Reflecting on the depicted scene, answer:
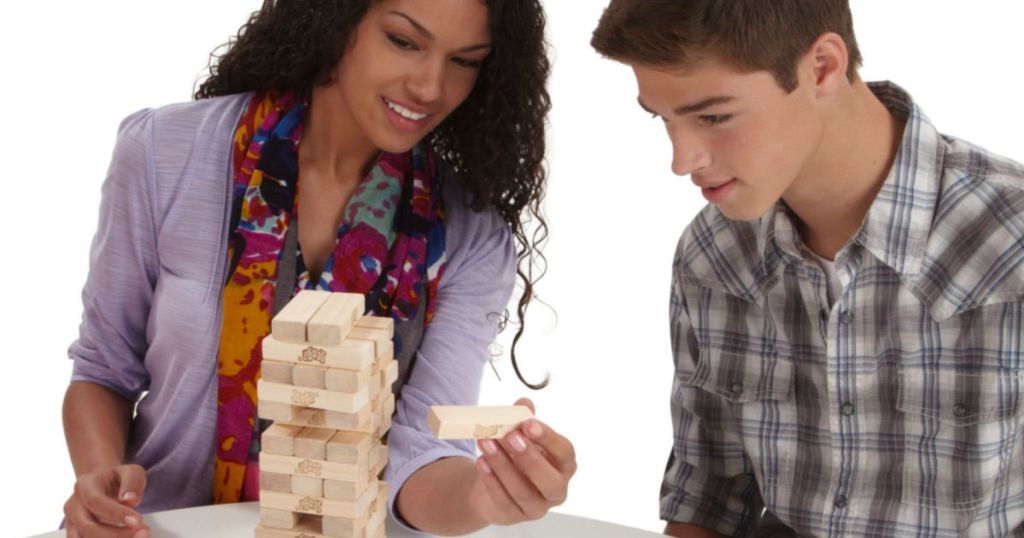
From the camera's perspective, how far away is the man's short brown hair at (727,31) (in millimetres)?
1947

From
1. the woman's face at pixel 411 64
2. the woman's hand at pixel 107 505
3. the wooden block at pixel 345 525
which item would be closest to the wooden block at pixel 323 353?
the wooden block at pixel 345 525

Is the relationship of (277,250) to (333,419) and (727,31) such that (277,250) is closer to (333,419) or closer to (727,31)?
(333,419)

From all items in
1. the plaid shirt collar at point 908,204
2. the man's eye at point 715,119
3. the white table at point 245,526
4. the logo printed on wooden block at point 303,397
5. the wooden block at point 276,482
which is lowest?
the white table at point 245,526

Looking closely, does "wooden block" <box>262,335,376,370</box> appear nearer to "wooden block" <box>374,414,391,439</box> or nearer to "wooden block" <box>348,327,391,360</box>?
"wooden block" <box>348,327,391,360</box>

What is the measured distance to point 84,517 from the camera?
1974 millimetres

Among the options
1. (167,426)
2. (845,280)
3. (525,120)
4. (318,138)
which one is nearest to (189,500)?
(167,426)

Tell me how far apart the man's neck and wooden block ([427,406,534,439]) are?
2.32 ft

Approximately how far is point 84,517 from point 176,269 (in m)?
0.53

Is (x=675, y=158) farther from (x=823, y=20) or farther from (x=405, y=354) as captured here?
(x=405, y=354)

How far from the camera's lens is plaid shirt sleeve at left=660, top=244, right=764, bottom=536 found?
Result: 242 centimetres

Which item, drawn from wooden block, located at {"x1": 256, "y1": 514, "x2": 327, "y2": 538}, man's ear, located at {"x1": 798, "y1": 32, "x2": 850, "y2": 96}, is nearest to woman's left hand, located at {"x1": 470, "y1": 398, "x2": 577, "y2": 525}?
wooden block, located at {"x1": 256, "y1": 514, "x2": 327, "y2": 538}

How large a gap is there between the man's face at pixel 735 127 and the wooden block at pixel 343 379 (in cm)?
67

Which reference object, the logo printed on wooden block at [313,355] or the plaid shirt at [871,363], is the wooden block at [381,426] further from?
the plaid shirt at [871,363]

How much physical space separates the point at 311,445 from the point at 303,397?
0.27 feet
